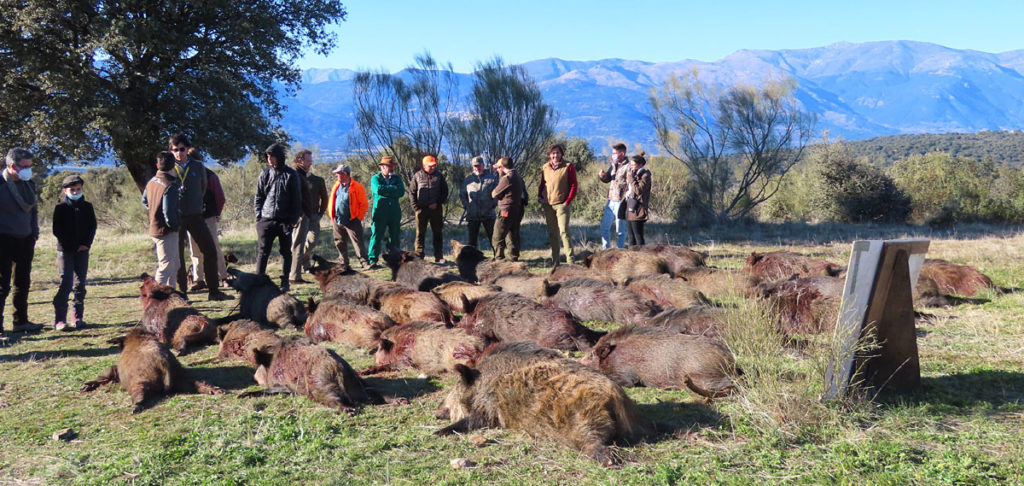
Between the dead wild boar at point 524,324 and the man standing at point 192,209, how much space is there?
431cm

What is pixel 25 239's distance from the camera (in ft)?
22.4

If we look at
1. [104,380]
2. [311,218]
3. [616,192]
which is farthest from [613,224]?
[104,380]

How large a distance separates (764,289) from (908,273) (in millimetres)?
2532

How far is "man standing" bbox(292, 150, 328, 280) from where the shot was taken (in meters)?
9.98

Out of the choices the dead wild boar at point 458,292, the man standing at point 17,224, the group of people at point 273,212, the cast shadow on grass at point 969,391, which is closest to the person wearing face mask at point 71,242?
the group of people at point 273,212

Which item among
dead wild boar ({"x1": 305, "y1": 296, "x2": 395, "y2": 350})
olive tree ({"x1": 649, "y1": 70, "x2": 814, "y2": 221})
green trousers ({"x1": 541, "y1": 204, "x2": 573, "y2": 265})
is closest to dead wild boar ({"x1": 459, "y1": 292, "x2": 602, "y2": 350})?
dead wild boar ({"x1": 305, "y1": 296, "x2": 395, "y2": 350})

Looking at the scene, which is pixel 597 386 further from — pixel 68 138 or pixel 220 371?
pixel 68 138

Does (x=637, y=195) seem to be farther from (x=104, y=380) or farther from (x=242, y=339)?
(x=104, y=380)

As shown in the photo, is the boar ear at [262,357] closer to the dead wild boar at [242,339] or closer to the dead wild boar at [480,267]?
the dead wild boar at [242,339]

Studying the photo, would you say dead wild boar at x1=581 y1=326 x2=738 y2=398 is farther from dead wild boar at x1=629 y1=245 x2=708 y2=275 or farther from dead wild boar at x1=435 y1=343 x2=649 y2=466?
dead wild boar at x1=629 y1=245 x2=708 y2=275

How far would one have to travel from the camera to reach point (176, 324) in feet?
21.3

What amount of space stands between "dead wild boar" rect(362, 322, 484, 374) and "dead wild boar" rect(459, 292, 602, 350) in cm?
27

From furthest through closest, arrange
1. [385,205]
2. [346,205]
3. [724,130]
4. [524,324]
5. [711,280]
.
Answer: [724,130], [385,205], [346,205], [711,280], [524,324]

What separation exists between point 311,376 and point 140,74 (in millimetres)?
12399
